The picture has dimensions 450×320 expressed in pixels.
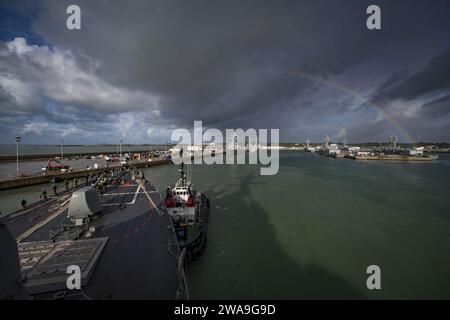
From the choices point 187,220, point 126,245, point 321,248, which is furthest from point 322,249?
point 126,245

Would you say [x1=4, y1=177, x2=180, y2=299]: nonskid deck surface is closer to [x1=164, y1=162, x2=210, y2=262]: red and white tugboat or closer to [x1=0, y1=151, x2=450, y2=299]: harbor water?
[x1=164, y1=162, x2=210, y2=262]: red and white tugboat

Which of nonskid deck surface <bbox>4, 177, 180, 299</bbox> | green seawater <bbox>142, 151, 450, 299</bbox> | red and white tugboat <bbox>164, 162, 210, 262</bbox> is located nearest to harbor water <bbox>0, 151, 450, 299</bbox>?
green seawater <bbox>142, 151, 450, 299</bbox>

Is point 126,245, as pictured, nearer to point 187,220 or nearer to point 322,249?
point 187,220

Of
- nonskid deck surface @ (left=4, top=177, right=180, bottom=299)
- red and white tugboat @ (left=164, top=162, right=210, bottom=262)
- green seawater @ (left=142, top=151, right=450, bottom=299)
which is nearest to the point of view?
nonskid deck surface @ (left=4, top=177, right=180, bottom=299)

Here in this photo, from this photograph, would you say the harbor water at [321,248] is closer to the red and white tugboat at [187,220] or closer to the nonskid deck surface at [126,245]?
the red and white tugboat at [187,220]

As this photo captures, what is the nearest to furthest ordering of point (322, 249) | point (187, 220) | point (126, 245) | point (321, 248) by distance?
point (126, 245), point (322, 249), point (321, 248), point (187, 220)

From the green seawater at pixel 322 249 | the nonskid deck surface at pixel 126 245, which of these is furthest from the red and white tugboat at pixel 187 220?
the nonskid deck surface at pixel 126 245
